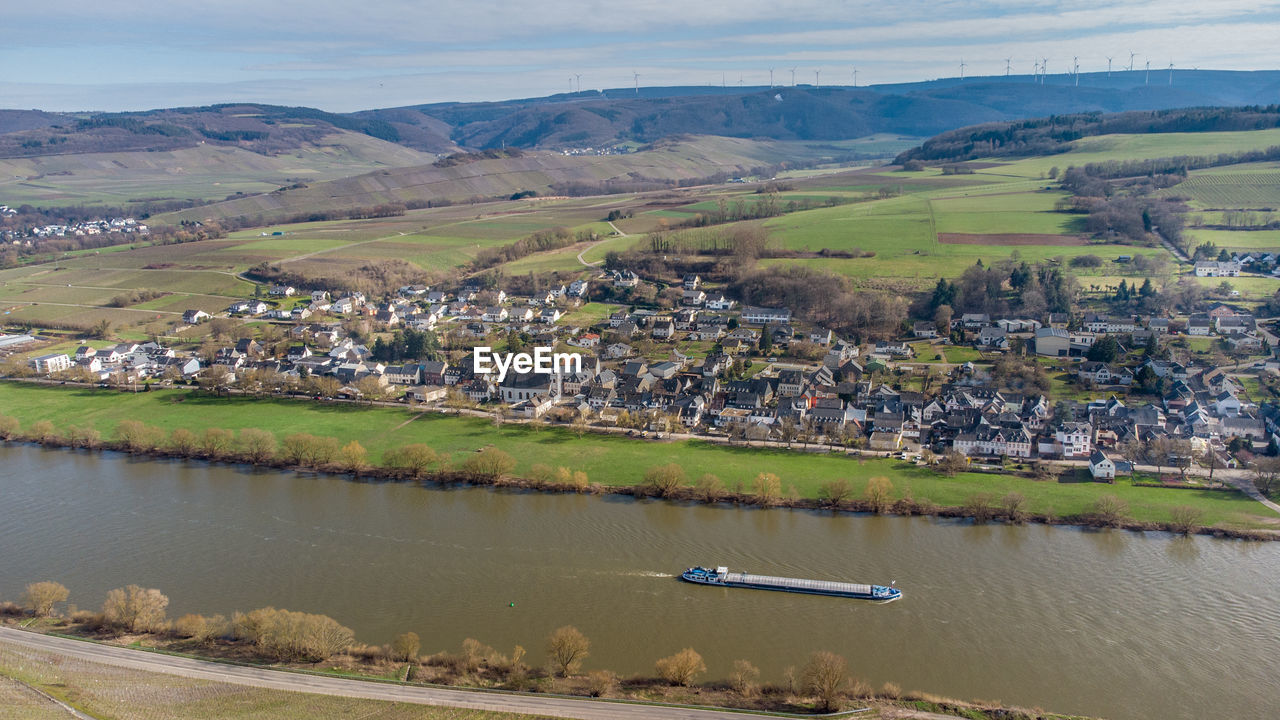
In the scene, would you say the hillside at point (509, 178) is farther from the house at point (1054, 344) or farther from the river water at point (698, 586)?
the house at point (1054, 344)

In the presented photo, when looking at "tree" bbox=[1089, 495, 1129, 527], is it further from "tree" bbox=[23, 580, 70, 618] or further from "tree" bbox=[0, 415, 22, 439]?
"tree" bbox=[0, 415, 22, 439]

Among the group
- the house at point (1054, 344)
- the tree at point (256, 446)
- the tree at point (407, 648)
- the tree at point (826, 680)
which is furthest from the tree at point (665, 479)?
the house at point (1054, 344)

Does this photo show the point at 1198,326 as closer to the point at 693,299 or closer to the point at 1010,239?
the point at 1010,239

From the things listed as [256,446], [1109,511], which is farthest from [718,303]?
[1109,511]

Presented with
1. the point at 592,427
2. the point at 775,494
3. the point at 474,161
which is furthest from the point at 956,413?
the point at 474,161

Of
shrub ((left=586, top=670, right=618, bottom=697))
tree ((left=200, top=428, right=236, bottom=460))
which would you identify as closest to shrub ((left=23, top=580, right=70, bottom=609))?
A: tree ((left=200, top=428, right=236, bottom=460))

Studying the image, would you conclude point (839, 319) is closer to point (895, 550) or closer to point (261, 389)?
point (895, 550)
